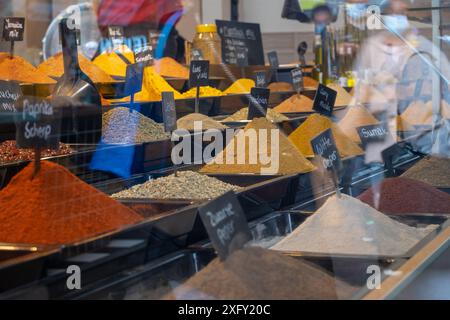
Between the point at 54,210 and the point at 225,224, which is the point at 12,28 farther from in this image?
the point at 225,224

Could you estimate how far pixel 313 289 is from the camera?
1162 millimetres

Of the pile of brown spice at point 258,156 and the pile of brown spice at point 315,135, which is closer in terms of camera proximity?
the pile of brown spice at point 258,156

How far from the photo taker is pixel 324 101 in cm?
251

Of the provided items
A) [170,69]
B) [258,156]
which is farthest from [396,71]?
[258,156]

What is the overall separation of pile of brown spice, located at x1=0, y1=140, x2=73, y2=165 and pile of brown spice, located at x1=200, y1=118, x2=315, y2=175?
0.41 meters

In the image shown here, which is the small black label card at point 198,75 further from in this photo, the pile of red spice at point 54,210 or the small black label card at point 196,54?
the pile of red spice at point 54,210

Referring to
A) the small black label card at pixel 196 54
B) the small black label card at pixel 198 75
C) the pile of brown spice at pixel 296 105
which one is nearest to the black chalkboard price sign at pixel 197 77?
the small black label card at pixel 198 75

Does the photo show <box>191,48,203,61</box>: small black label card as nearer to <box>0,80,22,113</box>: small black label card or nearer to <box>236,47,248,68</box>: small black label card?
<box>236,47,248,68</box>: small black label card

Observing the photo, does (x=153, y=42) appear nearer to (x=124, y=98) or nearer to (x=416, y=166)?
(x=124, y=98)

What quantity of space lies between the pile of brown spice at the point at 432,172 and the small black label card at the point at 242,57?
1307 millimetres

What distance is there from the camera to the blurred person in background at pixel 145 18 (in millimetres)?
2992

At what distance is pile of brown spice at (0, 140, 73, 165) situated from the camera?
1.60 m
